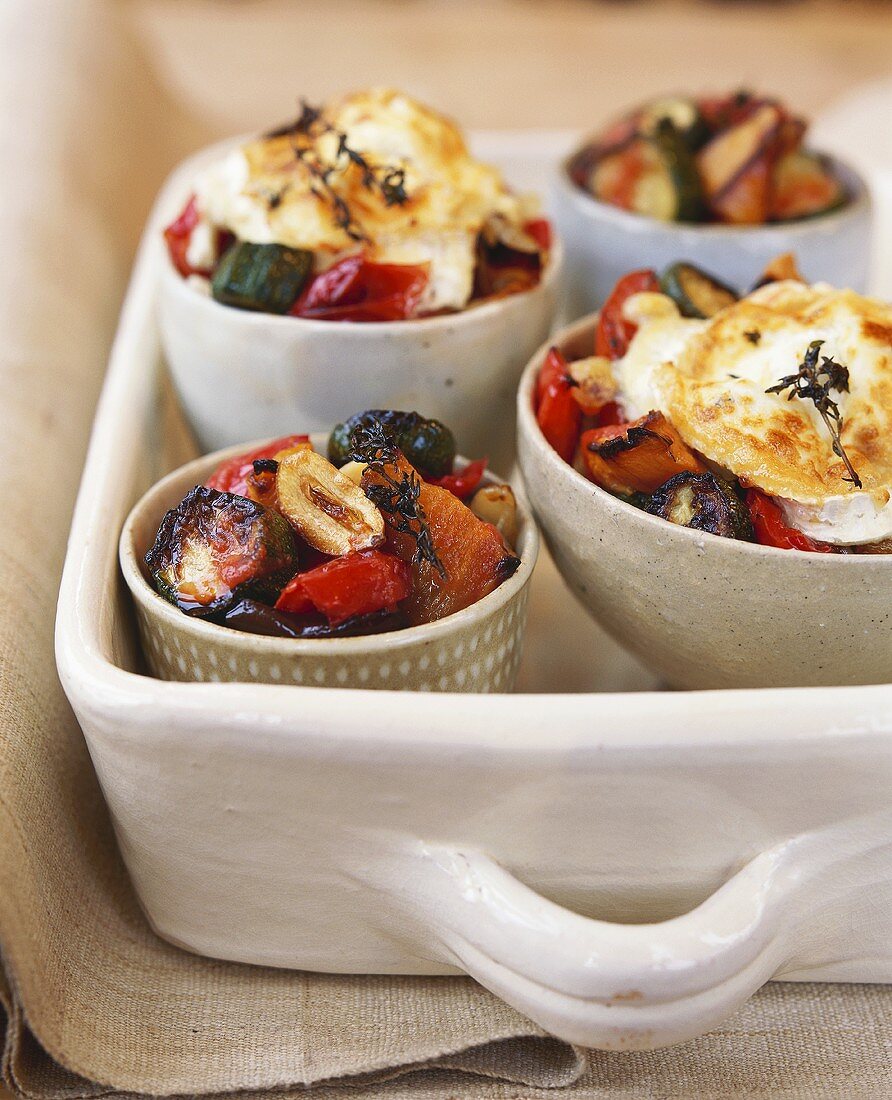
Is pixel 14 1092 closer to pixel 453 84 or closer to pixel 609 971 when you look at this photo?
pixel 609 971

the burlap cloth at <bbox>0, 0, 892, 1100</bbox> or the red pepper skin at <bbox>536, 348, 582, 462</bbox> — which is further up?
the red pepper skin at <bbox>536, 348, 582, 462</bbox>

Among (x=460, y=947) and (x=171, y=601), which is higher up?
(x=171, y=601)

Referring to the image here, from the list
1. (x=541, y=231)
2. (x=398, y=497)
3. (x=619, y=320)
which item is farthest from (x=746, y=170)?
(x=398, y=497)

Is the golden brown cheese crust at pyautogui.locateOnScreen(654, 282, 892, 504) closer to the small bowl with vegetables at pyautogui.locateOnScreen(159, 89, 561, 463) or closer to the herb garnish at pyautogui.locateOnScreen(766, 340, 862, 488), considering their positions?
the herb garnish at pyautogui.locateOnScreen(766, 340, 862, 488)

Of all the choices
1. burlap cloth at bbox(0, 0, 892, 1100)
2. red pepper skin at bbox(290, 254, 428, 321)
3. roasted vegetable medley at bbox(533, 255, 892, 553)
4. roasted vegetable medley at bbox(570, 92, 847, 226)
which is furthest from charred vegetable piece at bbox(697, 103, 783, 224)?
burlap cloth at bbox(0, 0, 892, 1100)

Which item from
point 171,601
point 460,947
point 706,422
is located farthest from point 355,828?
point 706,422

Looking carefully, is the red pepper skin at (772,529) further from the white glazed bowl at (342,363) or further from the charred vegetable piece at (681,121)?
the charred vegetable piece at (681,121)
